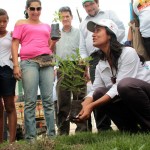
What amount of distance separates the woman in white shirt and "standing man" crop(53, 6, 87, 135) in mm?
899

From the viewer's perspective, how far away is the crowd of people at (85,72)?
152 inches

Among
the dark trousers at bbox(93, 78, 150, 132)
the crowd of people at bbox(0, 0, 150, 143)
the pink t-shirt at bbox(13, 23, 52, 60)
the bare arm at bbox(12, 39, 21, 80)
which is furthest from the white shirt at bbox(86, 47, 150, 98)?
the bare arm at bbox(12, 39, 21, 80)

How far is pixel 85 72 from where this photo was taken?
441 cm

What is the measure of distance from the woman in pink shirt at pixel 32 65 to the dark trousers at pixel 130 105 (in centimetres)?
70

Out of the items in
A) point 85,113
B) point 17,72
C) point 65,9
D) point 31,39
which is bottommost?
point 85,113

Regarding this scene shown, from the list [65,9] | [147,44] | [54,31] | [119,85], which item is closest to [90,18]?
[65,9]

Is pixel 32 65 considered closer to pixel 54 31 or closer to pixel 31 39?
pixel 31 39

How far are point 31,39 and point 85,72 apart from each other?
0.83 meters

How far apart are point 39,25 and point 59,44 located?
0.67 m

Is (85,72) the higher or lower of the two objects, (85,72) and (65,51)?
the lower

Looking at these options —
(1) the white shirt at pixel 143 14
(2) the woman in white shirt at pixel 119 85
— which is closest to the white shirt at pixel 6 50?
(2) the woman in white shirt at pixel 119 85

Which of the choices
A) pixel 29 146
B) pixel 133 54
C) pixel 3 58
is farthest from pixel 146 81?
pixel 3 58

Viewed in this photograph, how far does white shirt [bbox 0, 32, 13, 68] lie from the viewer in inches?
185

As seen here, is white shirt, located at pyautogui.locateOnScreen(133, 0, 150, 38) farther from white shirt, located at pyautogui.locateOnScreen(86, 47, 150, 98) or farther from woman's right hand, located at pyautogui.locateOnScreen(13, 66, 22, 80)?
woman's right hand, located at pyautogui.locateOnScreen(13, 66, 22, 80)
